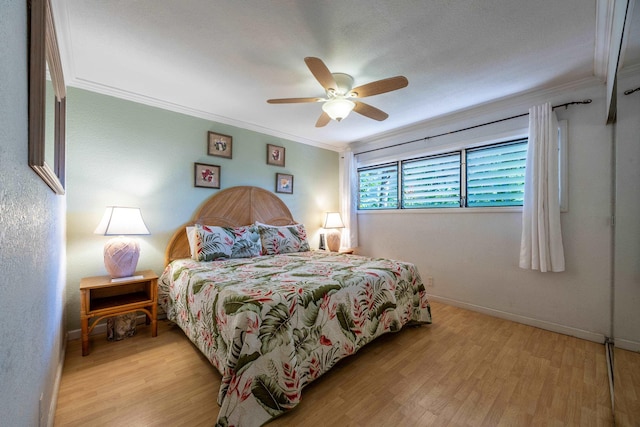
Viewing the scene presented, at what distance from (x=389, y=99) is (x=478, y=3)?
1233mm

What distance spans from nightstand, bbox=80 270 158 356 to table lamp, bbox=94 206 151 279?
0.33 feet

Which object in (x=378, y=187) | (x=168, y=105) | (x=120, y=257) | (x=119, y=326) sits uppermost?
(x=168, y=105)

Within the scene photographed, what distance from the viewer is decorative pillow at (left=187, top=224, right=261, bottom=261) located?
269 centimetres

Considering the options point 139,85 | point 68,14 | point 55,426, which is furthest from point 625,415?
point 139,85

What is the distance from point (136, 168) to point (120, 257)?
95 cm

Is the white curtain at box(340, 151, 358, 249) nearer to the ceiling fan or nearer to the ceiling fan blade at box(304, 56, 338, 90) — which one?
the ceiling fan

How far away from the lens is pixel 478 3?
1.56 m

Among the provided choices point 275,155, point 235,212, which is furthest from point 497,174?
point 235,212

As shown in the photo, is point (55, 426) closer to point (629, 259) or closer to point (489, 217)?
point (629, 259)

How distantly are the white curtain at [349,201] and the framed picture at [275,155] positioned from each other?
3.83ft

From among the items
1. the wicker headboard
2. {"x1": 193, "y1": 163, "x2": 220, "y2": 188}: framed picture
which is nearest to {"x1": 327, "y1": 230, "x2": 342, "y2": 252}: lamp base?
the wicker headboard

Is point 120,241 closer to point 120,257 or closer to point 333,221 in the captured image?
point 120,257

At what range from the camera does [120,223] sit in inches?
89.7

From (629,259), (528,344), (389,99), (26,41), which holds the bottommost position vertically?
(528,344)
